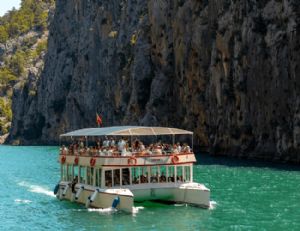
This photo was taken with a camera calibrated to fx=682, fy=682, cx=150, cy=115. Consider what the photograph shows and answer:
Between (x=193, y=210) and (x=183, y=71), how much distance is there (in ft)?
239

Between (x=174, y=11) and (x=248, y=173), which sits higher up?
(x=174, y=11)

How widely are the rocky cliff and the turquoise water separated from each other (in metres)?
23.2

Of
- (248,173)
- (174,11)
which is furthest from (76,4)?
(248,173)

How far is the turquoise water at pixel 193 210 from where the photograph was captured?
127 ft

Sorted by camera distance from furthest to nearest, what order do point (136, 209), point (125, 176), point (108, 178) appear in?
point (125, 176), point (108, 178), point (136, 209)

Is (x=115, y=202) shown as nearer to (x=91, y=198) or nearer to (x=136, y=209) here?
(x=136, y=209)

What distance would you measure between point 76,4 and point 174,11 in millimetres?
63069

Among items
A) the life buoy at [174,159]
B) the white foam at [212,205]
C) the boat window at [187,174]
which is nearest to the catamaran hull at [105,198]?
the life buoy at [174,159]

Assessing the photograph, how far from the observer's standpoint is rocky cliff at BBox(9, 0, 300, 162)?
8788cm

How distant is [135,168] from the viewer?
150ft

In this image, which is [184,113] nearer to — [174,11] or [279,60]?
[174,11]

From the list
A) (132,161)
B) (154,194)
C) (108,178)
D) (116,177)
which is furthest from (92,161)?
(154,194)

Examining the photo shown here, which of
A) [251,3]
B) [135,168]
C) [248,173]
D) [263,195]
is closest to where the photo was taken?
[135,168]

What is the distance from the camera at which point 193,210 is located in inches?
1709
